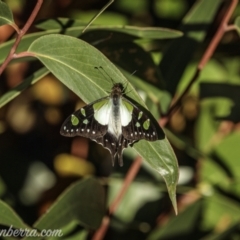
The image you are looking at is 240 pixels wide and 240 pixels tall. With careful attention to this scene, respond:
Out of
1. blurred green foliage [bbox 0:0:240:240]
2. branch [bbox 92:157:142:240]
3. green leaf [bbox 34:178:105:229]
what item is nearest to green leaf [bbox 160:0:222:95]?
blurred green foliage [bbox 0:0:240:240]

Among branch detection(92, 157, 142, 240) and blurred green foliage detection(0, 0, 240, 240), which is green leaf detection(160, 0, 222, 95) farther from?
branch detection(92, 157, 142, 240)

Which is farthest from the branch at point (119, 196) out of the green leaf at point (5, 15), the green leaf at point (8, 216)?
the green leaf at point (5, 15)

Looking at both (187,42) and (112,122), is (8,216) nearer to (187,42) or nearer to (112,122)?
(112,122)

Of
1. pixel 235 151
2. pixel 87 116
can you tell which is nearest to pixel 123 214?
pixel 235 151

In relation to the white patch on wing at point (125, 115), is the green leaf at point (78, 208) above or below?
below

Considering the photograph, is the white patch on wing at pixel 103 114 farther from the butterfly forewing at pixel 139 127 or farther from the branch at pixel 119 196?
the branch at pixel 119 196

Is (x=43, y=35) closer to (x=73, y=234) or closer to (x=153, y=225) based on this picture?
(x=73, y=234)
